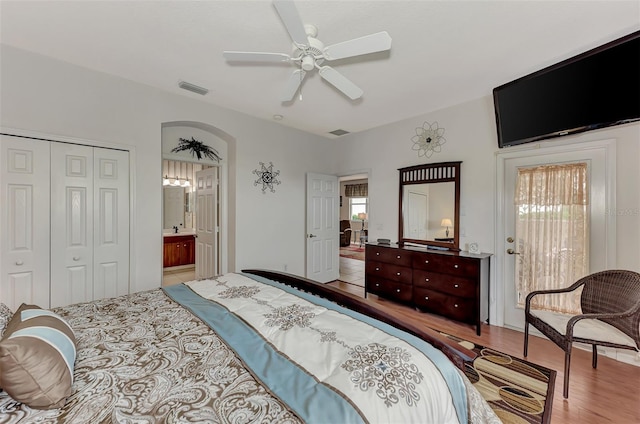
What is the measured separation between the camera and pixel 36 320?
46.0 inches

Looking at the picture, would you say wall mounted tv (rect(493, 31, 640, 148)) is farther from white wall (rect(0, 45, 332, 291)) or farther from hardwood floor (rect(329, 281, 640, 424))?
white wall (rect(0, 45, 332, 291))

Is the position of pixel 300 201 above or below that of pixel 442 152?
below

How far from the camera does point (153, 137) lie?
3.11 metres

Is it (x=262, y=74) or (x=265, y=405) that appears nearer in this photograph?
(x=265, y=405)

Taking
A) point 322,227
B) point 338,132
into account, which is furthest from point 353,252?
point 338,132

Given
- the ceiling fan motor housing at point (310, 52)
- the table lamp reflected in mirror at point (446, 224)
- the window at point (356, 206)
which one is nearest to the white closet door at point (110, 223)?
the ceiling fan motor housing at point (310, 52)

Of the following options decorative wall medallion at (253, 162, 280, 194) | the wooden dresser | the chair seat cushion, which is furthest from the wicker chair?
decorative wall medallion at (253, 162, 280, 194)

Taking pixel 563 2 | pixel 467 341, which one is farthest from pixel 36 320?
pixel 563 2

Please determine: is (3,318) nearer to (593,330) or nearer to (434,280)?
(434,280)

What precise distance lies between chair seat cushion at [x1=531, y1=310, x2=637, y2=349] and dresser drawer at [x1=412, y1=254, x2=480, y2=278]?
0.76 meters

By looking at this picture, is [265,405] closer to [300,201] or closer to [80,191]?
[80,191]

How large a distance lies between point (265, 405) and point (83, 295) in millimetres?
2875

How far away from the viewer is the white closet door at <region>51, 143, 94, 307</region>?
101 inches

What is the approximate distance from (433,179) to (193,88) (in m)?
3.25
